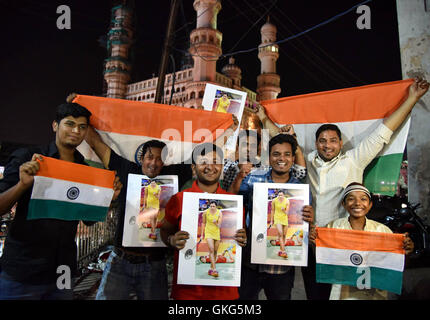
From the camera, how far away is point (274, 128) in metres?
3.94

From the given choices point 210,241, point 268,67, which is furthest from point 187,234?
point 268,67

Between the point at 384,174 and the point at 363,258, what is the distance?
3.86 feet

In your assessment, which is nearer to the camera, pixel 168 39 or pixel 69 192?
pixel 69 192

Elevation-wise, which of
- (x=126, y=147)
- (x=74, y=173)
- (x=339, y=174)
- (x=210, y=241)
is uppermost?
(x=126, y=147)

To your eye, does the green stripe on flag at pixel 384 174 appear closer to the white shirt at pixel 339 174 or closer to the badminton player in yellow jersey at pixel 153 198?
the white shirt at pixel 339 174

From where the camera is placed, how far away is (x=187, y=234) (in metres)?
2.59

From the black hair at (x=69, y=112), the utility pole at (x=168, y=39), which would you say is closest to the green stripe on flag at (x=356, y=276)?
the black hair at (x=69, y=112)

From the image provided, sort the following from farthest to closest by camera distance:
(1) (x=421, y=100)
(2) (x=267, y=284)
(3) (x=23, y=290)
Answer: (1) (x=421, y=100) < (2) (x=267, y=284) < (3) (x=23, y=290)

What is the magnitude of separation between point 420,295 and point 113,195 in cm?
441

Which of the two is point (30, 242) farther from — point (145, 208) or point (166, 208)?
point (166, 208)

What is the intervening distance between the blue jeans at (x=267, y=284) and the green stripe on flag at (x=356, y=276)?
1.07 feet

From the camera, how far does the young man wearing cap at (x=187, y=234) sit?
2.64m

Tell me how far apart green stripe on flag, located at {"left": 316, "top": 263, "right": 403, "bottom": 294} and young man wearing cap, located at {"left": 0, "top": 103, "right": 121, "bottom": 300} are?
8.13 ft
